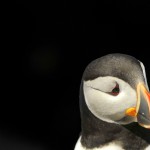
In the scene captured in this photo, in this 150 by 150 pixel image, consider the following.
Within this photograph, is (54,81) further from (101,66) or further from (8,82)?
(101,66)

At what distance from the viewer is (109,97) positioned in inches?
129

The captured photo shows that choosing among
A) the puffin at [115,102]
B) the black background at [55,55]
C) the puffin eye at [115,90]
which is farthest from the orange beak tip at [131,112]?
the black background at [55,55]

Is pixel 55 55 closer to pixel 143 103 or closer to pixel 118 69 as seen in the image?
pixel 118 69

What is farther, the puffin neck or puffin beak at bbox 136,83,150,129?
the puffin neck

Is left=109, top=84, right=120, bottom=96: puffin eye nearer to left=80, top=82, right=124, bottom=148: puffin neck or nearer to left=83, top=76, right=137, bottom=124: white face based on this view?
left=83, top=76, right=137, bottom=124: white face

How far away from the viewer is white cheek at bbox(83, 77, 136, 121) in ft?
10.6

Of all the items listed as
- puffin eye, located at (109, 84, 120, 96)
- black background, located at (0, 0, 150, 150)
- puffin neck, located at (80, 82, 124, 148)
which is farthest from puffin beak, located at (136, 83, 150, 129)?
black background, located at (0, 0, 150, 150)

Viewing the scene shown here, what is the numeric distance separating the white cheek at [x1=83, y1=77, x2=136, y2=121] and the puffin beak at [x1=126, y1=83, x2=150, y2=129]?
33 millimetres

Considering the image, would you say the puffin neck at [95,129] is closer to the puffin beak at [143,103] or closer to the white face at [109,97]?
the white face at [109,97]

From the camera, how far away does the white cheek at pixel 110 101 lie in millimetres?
3238

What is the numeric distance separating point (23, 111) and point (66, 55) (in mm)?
775

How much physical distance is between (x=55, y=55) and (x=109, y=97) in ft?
8.38

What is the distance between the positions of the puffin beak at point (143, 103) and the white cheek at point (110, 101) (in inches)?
1.4

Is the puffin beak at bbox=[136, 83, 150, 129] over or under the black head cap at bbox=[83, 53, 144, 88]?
under
